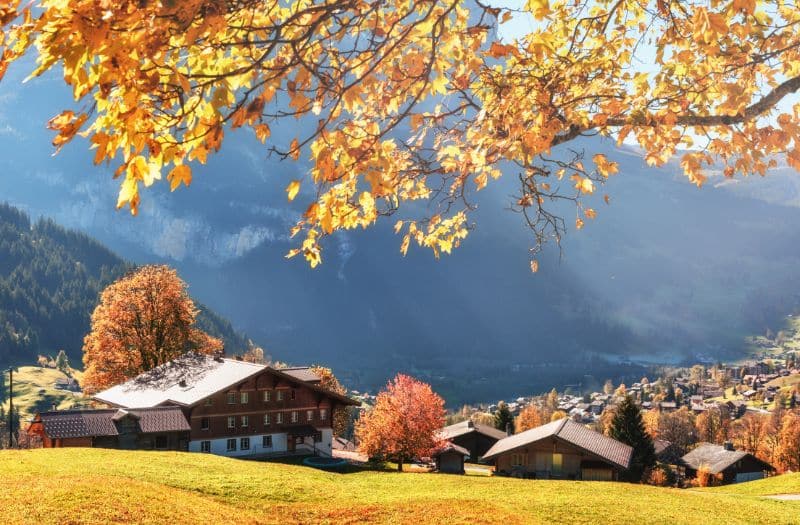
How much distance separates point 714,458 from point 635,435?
96.3 feet

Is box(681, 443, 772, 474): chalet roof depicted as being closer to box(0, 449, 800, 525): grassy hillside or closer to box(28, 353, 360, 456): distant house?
box(28, 353, 360, 456): distant house

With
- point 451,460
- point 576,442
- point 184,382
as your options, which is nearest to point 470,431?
point 451,460

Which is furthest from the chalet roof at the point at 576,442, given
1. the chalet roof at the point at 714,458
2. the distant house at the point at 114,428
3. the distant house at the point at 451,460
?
the chalet roof at the point at 714,458

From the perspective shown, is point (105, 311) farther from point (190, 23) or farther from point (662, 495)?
point (190, 23)

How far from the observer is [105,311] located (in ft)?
186

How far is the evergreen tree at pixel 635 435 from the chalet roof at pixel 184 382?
124 ft

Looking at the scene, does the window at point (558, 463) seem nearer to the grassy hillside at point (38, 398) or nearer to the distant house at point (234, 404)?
the distant house at point (234, 404)

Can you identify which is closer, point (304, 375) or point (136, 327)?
point (136, 327)

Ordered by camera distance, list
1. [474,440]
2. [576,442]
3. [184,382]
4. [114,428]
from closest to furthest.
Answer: [114,428], [184,382], [576,442], [474,440]

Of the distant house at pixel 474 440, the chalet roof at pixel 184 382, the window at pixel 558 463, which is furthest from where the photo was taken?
the distant house at pixel 474 440

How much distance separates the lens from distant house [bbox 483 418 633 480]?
54.1m

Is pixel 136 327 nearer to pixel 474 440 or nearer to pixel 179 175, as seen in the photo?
pixel 474 440

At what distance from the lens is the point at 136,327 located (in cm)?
5769

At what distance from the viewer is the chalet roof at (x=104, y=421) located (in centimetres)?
4488
